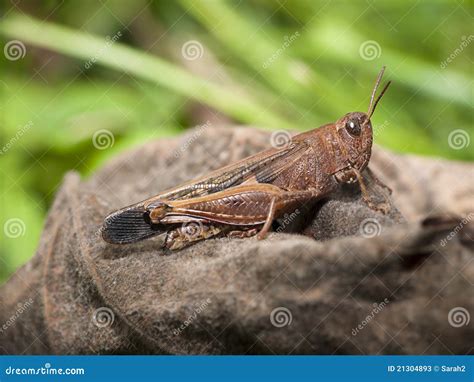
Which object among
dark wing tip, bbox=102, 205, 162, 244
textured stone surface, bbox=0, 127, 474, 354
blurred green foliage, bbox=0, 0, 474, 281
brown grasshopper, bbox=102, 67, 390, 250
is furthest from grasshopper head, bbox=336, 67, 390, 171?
blurred green foliage, bbox=0, 0, 474, 281

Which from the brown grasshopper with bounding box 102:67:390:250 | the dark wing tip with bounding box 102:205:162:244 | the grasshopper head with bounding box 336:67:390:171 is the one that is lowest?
the dark wing tip with bounding box 102:205:162:244

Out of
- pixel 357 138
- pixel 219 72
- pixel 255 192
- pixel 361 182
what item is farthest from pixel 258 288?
pixel 219 72

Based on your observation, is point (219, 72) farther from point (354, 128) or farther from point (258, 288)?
point (258, 288)

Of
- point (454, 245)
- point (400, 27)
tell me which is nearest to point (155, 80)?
point (400, 27)

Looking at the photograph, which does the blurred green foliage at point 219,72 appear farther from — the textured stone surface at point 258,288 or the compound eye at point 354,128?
the compound eye at point 354,128

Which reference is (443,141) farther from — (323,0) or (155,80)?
A: (155,80)

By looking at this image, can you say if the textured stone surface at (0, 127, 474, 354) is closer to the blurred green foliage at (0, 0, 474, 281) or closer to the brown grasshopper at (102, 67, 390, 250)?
the brown grasshopper at (102, 67, 390, 250)

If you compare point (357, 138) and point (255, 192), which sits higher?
point (357, 138)
